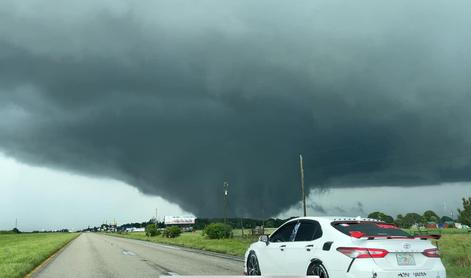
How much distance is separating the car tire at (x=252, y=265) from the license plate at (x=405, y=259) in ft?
13.1

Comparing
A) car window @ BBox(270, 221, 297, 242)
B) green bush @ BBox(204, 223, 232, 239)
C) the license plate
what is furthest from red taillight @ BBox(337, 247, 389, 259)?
green bush @ BBox(204, 223, 232, 239)

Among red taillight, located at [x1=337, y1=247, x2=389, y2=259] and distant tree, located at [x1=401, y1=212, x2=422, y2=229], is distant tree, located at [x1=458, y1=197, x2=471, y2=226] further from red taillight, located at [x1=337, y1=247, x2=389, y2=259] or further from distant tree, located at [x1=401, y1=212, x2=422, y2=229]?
red taillight, located at [x1=337, y1=247, x2=389, y2=259]

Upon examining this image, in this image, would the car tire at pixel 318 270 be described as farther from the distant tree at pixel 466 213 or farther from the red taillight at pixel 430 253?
the distant tree at pixel 466 213

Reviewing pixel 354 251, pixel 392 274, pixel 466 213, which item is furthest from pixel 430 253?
pixel 466 213

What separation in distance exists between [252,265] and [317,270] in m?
3.39

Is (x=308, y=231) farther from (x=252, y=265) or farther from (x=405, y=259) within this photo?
(x=252, y=265)

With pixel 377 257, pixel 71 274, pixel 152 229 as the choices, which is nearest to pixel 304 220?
pixel 377 257

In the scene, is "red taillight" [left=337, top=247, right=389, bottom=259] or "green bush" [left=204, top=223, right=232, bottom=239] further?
"green bush" [left=204, top=223, right=232, bottom=239]

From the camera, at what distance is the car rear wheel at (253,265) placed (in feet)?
37.1

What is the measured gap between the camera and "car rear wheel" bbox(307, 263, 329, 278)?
840 cm

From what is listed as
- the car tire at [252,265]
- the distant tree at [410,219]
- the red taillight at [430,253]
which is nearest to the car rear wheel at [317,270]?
the red taillight at [430,253]

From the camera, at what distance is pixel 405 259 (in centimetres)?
799

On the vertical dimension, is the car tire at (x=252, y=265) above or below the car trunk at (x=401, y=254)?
below

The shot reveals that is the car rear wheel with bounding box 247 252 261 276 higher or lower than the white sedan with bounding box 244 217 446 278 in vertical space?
lower
